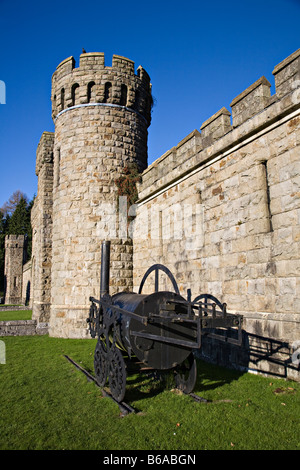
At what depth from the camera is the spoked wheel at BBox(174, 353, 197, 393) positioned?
526cm

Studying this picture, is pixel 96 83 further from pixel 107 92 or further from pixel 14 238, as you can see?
pixel 14 238

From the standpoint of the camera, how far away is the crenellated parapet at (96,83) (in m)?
12.5

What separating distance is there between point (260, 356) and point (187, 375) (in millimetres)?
1476

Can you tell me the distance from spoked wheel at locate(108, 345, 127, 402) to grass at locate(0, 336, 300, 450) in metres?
0.18

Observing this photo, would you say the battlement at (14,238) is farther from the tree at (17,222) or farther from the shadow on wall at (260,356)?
the shadow on wall at (260,356)

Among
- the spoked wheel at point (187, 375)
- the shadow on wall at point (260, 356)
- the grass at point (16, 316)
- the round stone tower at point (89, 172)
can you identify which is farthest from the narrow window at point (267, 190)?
the grass at point (16, 316)

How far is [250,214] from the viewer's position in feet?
21.9

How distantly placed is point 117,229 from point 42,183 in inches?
213

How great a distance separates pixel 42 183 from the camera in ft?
50.8

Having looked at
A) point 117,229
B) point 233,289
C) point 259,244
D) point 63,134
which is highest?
point 63,134

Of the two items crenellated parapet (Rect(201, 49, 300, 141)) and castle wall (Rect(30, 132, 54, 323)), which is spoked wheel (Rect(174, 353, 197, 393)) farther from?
castle wall (Rect(30, 132, 54, 323))

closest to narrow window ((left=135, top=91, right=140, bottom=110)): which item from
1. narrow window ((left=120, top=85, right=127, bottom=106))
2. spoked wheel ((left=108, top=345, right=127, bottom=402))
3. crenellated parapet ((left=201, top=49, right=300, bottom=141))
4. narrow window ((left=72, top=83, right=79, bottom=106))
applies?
narrow window ((left=120, top=85, right=127, bottom=106))
